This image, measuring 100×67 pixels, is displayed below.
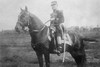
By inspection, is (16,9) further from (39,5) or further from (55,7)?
(55,7)

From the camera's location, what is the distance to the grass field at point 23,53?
26.0 feet

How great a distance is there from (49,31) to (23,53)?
324 cm

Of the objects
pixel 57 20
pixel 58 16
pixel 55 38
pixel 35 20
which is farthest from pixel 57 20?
pixel 35 20

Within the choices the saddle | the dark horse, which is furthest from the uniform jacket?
the dark horse

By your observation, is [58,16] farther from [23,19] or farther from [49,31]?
[23,19]

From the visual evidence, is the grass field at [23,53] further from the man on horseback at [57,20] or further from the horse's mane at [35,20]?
the horse's mane at [35,20]

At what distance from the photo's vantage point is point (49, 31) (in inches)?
245

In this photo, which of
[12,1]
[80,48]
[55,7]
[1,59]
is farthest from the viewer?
[1,59]

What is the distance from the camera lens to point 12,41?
966cm

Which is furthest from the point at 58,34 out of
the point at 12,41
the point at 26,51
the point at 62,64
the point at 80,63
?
the point at 12,41

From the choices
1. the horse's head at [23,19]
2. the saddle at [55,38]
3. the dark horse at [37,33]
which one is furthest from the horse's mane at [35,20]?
the saddle at [55,38]

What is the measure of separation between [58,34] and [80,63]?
1.39m

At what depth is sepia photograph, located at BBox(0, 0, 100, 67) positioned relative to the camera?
6168mm

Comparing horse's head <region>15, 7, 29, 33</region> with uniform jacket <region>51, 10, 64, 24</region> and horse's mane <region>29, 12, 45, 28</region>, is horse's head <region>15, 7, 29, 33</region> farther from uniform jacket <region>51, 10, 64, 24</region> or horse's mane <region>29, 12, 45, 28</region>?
uniform jacket <region>51, 10, 64, 24</region>
